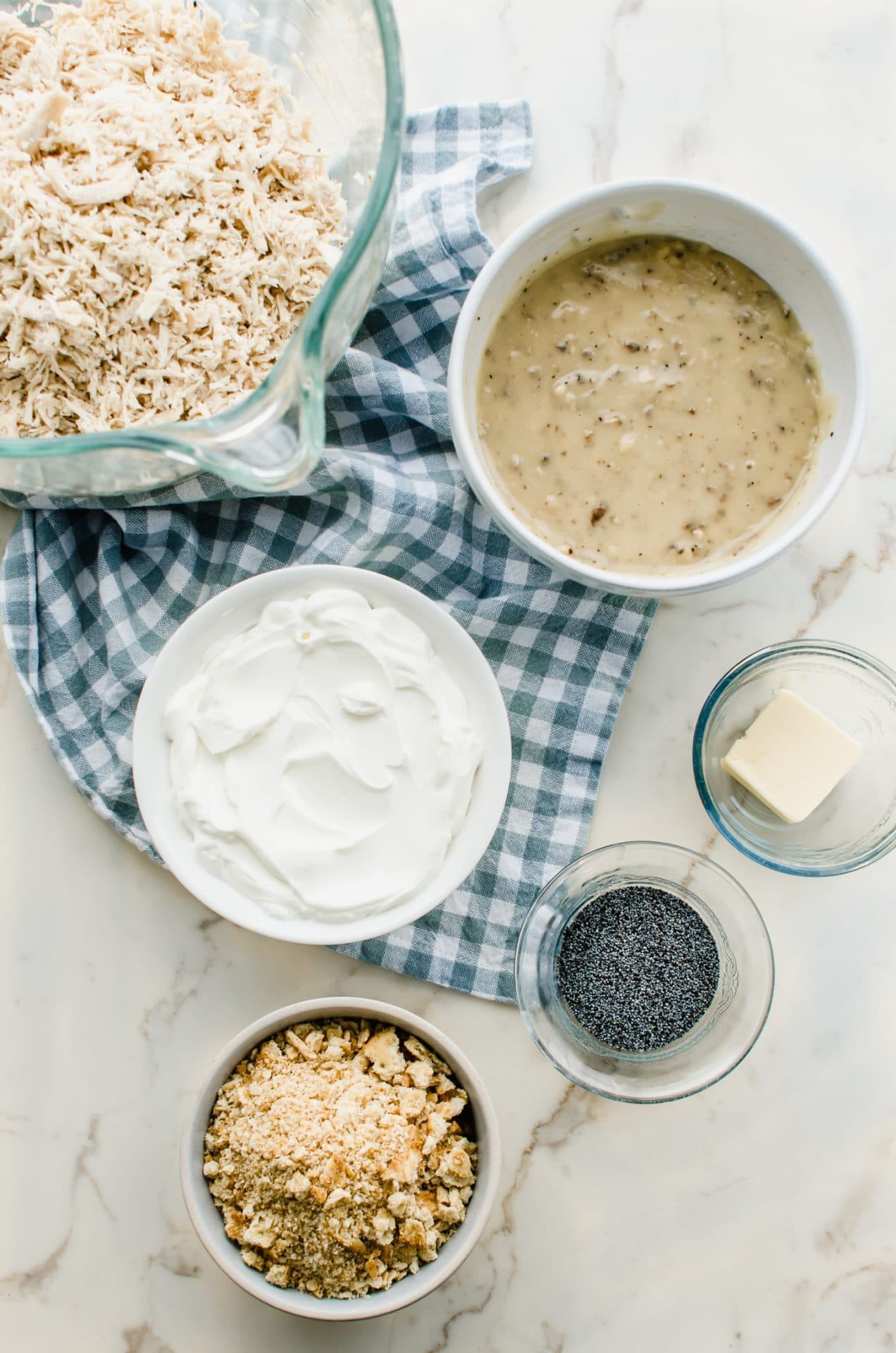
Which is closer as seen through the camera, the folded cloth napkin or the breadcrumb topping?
the breadcrumb topping

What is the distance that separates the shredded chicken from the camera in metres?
1.17

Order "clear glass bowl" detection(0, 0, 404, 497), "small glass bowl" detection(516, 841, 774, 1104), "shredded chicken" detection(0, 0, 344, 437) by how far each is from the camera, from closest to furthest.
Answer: "clear glass bowl" detection(0, 0, 404, 497), "shredded chicken" detection(0, 0, 344, 437), "small glass bowl" detection(516, 841, 774, 1104)

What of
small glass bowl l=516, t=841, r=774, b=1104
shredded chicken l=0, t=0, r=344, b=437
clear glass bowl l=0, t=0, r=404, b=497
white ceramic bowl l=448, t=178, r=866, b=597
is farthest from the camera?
small glass bowl l=516, t=841, r=774, b=1104

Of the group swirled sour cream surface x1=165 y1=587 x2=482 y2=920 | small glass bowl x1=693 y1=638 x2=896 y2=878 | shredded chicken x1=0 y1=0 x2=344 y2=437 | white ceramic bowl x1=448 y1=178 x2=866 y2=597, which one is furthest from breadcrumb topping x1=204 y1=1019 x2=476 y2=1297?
shredded chicken x1=0 y1=0 x2=344 y2=437

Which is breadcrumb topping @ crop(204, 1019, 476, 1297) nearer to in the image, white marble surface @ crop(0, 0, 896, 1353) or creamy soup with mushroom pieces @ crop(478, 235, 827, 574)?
white marble surface @ crop(0, 0, 896, 1353)

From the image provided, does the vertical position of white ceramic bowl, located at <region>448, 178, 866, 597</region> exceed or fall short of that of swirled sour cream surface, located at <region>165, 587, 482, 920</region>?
it exceeds it

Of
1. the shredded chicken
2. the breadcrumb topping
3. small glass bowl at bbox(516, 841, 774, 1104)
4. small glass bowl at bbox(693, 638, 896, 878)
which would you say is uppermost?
the shredded chicken

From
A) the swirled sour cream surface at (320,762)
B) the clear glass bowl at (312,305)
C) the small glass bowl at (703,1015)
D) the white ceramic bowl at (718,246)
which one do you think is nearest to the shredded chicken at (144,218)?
the clear glass bowl at (312,305)

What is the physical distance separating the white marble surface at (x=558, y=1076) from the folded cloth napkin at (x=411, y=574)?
0.22 ft

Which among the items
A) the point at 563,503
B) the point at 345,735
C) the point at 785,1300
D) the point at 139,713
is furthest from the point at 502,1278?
the point at 563,503

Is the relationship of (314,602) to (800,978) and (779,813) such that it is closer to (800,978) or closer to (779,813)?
(779,813)

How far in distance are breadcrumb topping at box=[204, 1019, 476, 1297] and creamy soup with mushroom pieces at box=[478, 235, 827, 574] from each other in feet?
2.46

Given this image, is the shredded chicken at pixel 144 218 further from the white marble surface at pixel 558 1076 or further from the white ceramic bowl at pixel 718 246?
the white marble surface at pixel 558 1076

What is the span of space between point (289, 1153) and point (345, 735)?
21.1 inches
